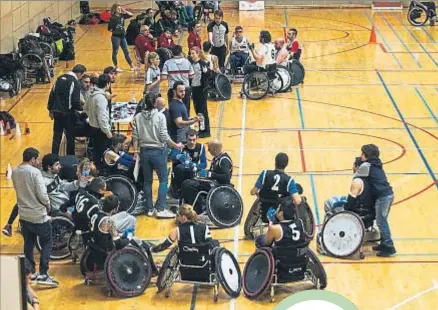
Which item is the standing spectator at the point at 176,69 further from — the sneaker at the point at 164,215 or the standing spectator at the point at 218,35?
the standing spectator at the point at 218,35

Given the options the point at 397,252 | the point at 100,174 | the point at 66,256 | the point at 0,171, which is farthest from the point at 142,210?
the point at 0,171

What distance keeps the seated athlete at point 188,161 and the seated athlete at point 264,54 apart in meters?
7.00

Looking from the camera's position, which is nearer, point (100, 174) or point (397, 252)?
point (397, 252)

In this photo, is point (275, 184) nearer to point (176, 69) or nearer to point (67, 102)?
point (67, 102)

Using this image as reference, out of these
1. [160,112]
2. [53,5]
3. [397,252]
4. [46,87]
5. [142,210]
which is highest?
[53,5]

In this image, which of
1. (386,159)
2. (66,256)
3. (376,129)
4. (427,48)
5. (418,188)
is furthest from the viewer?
(427,48)

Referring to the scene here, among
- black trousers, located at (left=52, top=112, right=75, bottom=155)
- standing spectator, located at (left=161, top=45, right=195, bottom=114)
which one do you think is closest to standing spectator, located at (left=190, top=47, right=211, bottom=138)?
standing spectator, located at (left=161, top=45, right=195, bottom=114)

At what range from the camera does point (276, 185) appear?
13070mm

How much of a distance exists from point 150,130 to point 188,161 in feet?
2.44

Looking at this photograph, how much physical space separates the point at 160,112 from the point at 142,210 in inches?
61.6

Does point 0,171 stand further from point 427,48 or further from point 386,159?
point 427,48

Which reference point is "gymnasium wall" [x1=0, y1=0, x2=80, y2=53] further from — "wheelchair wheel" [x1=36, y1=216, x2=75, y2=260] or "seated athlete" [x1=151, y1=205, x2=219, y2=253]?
"seated athlete" [x1=151, y1=205, x2=219, y2=253]

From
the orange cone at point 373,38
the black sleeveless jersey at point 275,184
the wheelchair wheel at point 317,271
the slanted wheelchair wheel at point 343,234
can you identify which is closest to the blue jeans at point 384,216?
the slanted wheelchair wheel at point 343,234

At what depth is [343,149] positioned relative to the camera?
60.4 ft
